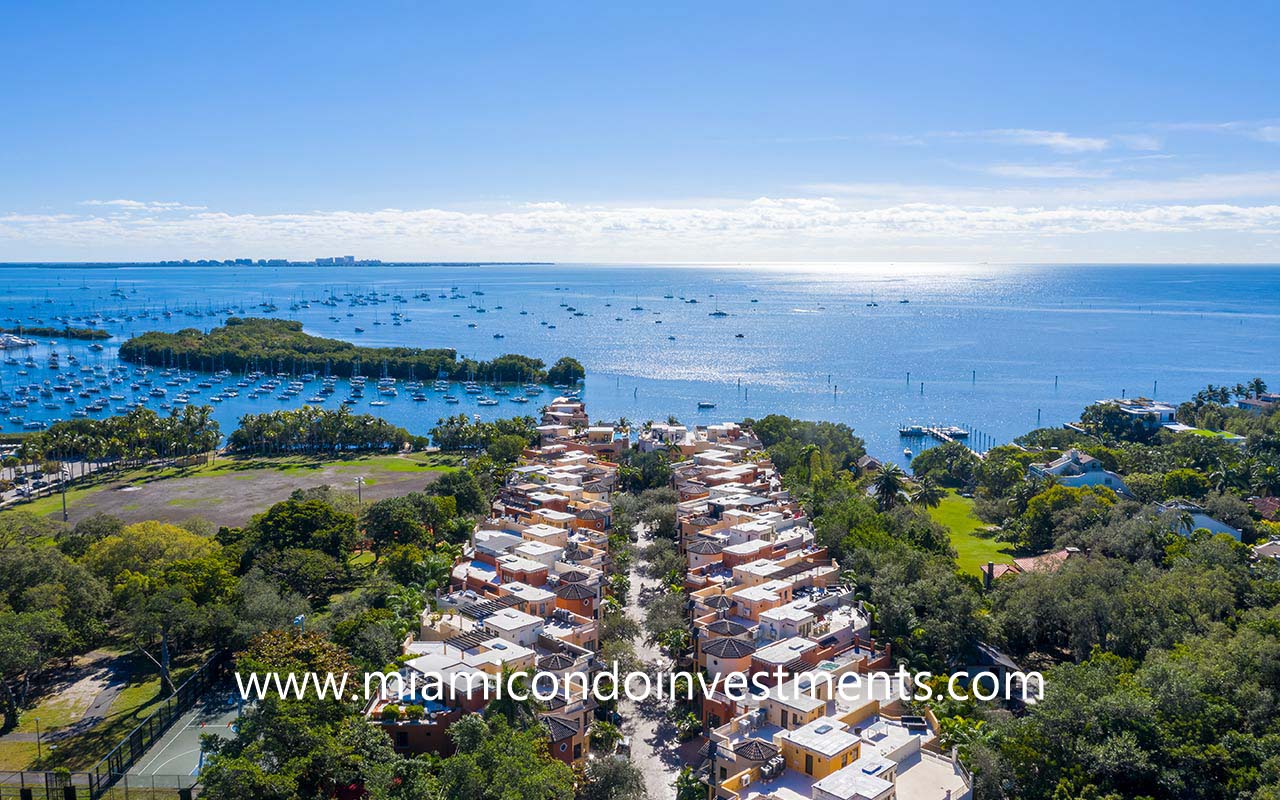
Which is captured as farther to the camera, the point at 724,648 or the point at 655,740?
the point at 724,648

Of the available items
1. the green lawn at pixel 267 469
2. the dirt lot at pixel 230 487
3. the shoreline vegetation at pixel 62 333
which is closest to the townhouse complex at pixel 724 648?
the dirt lot at pixel 230 487

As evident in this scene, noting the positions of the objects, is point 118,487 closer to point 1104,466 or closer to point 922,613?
point 922,613

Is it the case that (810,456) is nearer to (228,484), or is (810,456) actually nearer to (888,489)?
(888,489)

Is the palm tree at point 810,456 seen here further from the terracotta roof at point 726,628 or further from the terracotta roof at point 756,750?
the terracotta roof at point 756,750

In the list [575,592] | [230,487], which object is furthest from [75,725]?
[230,487]

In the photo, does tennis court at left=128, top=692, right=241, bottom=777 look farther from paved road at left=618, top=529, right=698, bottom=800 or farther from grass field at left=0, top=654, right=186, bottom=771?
paved road at left=618, top=529, right=698, bottom=800
